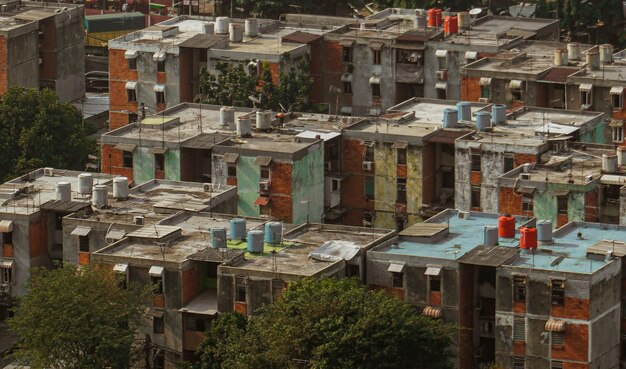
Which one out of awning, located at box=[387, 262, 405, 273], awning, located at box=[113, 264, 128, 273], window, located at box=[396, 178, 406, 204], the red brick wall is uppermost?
the red brick wall

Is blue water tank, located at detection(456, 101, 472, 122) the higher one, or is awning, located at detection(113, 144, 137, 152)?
blue water tank, located at detection(456, 101, 472, 122)

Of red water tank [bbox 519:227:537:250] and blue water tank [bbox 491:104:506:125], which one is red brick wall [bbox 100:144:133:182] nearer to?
blue water tank [bbox 491:104:506:125]

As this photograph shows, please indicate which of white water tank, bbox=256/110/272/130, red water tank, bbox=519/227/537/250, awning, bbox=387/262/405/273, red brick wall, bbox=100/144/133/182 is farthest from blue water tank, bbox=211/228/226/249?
white water tank, bbox=256/110/272/130

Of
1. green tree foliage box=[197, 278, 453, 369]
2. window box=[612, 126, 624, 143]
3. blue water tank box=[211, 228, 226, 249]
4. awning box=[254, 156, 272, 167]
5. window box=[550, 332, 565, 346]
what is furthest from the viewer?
window box=[612, 126, 624, 143]

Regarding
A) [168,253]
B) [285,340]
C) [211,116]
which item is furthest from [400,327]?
[211,116]

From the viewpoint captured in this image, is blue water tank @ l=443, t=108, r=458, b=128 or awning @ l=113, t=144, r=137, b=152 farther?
blue water tank @ l=443, t=108, r=458, b=128

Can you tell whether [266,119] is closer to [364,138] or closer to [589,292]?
[364,138]

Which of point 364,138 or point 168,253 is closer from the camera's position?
point 168,253
